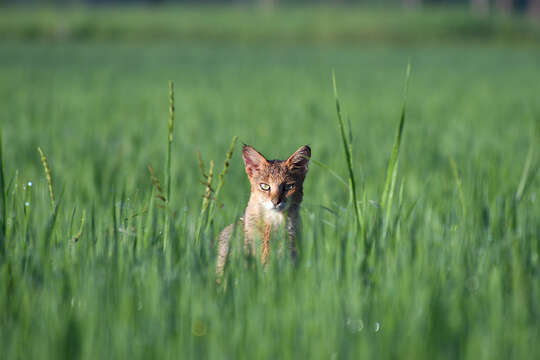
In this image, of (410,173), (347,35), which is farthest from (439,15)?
(410,173)

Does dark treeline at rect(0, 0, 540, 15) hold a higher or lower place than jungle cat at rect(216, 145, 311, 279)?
higher

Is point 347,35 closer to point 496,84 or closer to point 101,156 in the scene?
point 496,84

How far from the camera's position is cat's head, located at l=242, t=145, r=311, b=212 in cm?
249

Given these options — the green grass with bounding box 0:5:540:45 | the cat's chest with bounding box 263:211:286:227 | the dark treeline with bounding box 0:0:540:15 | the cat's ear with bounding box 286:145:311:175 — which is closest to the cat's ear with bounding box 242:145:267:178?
the cat's ear with bounding box 286:145:311:175

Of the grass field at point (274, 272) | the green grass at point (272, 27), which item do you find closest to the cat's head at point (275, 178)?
the grass field at point (274, 272)

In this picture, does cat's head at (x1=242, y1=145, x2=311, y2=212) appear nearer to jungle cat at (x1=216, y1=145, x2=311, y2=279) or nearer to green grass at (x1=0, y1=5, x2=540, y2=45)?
jungle cat at (x1=216, y1=145, x2=311, y2=279)

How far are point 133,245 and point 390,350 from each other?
3.62 ft

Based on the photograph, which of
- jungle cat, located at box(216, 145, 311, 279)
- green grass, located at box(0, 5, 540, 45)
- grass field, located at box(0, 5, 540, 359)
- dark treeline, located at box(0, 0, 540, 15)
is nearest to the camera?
grass field, located at box(0, 5, 540, 359)

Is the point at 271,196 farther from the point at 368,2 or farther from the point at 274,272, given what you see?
the point at 368,2

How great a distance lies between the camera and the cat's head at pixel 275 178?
2.49 metres

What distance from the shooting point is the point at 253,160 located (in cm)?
Answer: 258

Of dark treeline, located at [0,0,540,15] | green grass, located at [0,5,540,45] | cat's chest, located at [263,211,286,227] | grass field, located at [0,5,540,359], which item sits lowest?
grass field, located at [0,5,540,359]

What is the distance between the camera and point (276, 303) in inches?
71.9

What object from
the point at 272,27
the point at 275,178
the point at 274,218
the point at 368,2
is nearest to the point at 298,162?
the point at 275,178
